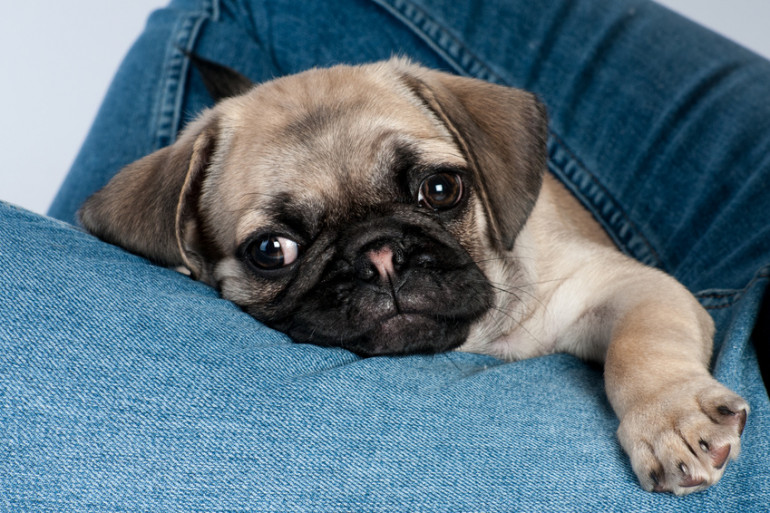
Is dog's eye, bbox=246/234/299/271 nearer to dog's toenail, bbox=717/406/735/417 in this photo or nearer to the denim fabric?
the denim fabric

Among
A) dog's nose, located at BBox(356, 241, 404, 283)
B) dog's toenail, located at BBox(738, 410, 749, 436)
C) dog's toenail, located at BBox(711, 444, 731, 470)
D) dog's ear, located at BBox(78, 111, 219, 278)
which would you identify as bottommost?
dog's ear, located at BBox(78, 111, 219, 278)

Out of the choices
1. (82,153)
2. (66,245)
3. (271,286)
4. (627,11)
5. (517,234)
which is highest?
(627,11)

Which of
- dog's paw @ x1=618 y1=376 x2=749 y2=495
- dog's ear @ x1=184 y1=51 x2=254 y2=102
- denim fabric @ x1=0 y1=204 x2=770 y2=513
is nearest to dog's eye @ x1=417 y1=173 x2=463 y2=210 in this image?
denim fabric @ x1=0 y1=204 x2=770 y2=513

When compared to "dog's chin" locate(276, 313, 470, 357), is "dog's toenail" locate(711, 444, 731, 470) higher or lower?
higher

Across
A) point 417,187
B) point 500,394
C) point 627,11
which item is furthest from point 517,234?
point 627,11

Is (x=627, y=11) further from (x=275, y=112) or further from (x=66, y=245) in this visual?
(x=66, y=245)

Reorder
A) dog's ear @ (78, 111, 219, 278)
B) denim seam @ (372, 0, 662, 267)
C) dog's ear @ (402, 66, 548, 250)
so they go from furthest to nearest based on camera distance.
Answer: denim seam @ (372, 0, 662, 267) → dog's ear @ (402, 66, 548, 250) → dog's ear @ (78, 111, 219, 278)

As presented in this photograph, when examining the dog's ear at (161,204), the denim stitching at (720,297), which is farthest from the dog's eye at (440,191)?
the denim stitching at (720,297)
